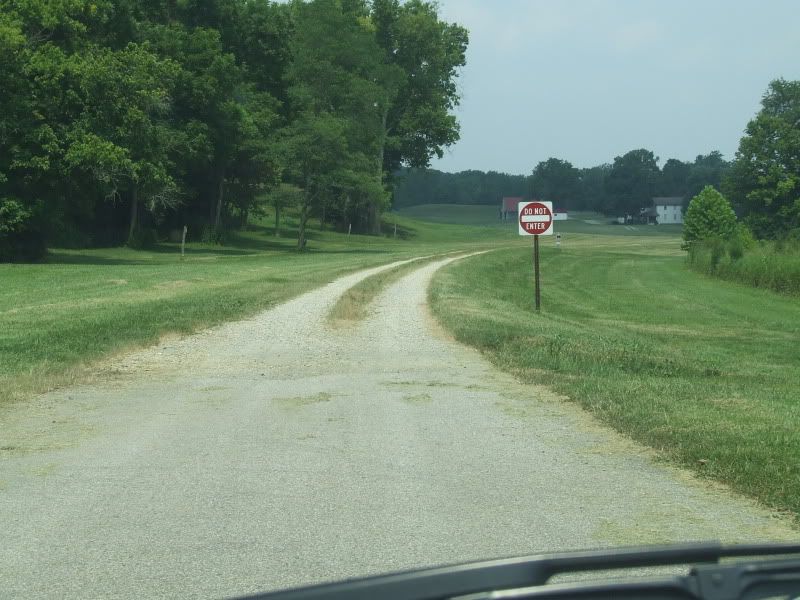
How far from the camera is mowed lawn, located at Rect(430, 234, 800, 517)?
816 cm

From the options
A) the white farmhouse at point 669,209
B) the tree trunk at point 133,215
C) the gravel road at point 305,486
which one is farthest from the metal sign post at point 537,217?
the white farmhouse at point 669,209

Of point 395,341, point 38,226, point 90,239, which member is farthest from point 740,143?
point 395,341

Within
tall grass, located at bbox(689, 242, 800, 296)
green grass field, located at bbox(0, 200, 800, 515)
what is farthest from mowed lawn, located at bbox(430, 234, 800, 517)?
tall grass, located at bbox(689, 242, 800, 296)

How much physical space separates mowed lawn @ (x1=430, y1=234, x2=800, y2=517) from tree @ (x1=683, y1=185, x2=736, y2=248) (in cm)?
2906

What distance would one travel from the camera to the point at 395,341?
1747cm

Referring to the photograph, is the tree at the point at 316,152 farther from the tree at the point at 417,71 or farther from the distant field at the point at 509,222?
the distant field at the point at 509,222

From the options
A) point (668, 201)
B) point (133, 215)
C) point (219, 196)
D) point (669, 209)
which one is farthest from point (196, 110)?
point (668, 201)

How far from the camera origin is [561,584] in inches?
89.9

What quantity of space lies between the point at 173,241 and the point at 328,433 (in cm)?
5530

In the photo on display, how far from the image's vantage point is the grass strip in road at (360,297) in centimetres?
2127

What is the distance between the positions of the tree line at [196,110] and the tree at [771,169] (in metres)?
26.8

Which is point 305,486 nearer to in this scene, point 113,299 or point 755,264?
point 113,299

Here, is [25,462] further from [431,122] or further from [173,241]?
[431,122]

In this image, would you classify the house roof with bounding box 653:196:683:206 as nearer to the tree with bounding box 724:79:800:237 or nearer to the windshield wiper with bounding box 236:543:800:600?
the tree with bounding box 724:79:800:237
